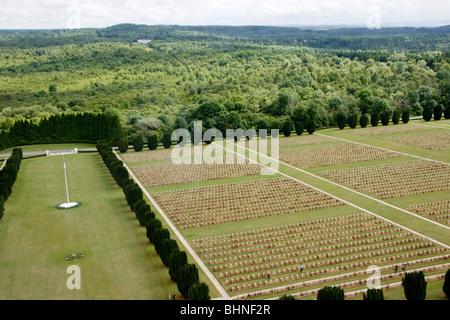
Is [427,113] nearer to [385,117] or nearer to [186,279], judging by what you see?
[385,117]

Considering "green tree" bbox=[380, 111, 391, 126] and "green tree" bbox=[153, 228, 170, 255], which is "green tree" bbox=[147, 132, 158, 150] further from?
"green tree" bbox=[380, 111, 391, 126]

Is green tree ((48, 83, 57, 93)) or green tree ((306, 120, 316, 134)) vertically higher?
green tree ((48, 83, 57, 93))

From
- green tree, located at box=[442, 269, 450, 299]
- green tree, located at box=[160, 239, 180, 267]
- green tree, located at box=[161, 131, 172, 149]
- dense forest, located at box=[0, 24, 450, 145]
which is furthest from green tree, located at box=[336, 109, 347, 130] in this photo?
green tree, located at box=[442, 269, 450, 299]

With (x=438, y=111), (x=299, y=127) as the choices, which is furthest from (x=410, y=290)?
(x=438, y=111)

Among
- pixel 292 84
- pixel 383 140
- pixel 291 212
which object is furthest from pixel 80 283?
pixel 292 84

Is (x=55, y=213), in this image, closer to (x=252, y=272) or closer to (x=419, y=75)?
(x=252, y=272)

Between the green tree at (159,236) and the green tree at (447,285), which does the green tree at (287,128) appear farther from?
the green tree at (447,285)
